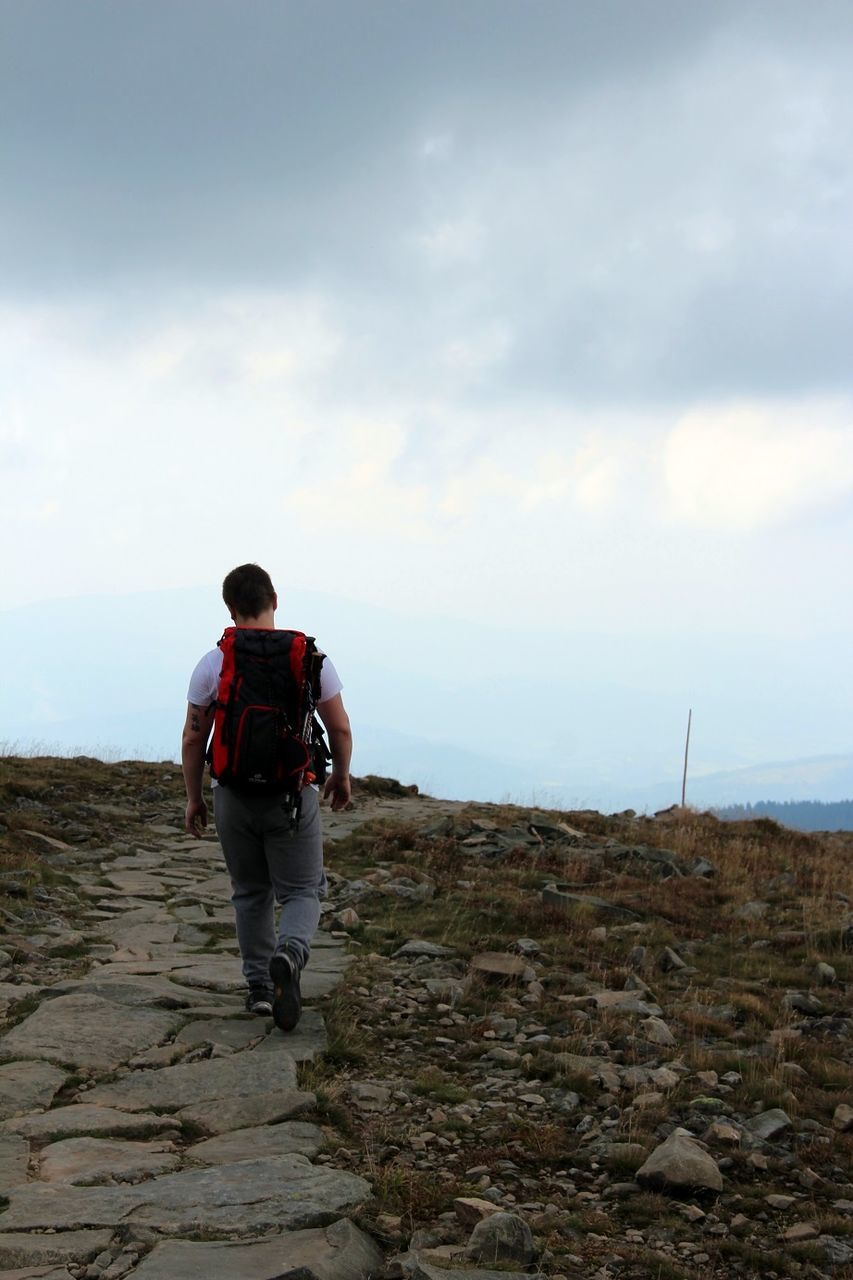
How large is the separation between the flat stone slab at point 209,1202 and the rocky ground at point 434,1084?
0.05 feet

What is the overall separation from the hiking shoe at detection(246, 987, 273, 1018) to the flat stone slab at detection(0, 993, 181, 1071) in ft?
1.56

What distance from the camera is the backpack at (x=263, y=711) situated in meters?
6.83

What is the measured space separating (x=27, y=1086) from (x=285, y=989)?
4.96 ft

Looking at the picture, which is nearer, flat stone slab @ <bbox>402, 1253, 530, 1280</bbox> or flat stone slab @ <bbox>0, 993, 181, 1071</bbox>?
flat stone slab @ <bbox>402, 1253, 530, 1280</bbox>

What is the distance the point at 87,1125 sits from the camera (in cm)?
555

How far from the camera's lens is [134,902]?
12.0 metres

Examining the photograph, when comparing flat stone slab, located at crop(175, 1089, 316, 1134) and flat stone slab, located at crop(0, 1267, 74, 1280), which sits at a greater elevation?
flat stone slab, located at crop(175, 1089, 316, 1134)

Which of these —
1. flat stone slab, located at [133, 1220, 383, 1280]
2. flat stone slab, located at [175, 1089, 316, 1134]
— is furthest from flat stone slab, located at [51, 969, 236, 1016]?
flat stone slab, located at [133, 1220, 383, 1280]

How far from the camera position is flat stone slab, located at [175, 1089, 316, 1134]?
5.59m

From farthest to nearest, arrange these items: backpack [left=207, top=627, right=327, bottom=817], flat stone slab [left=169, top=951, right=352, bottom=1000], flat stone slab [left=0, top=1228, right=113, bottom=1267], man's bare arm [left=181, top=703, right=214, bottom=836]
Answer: flat stone slab [left=169, top=951, right=352, bottom=1000] < man's bare arm [left=181, top=703, right=214, bottom=836] < backpack [left=207, top=627, right=327, bottom=817] < flat stone slab [left=0, top=1228, right=113, bottom=1267]

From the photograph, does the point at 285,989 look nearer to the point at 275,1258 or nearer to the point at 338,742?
the point at 338,742

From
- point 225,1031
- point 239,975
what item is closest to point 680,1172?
point 225,1031

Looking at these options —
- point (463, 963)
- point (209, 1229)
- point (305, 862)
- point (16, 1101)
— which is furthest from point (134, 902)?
point (209, 1229)

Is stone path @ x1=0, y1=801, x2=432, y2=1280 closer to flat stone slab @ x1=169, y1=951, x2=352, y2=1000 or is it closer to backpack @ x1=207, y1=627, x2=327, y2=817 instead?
flat stone slab @ x1=169, y1=951, x2=352, y2=1000
